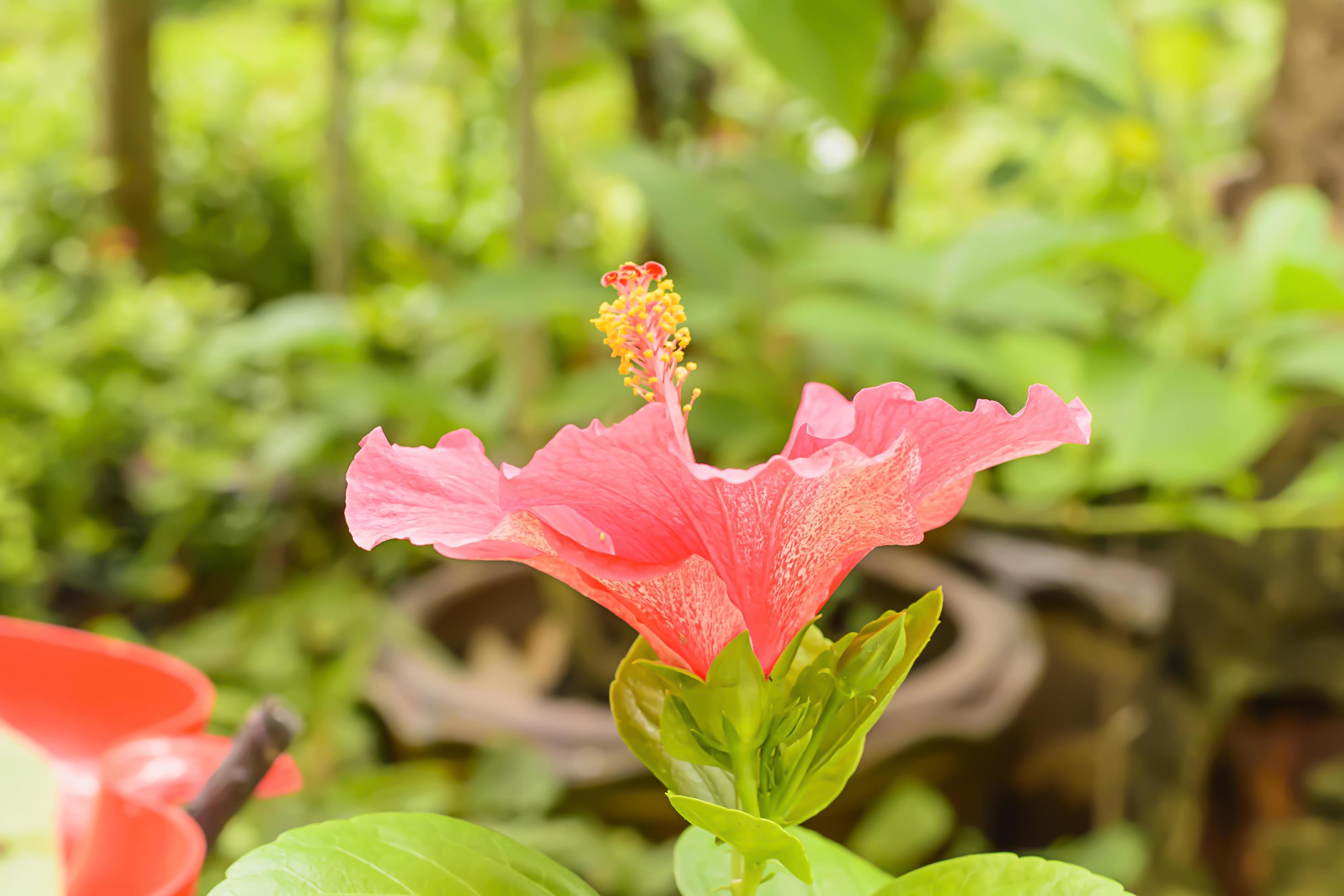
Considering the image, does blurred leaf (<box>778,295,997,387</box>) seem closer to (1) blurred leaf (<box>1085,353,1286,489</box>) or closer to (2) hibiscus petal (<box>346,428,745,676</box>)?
(1) blurred leaf (<box>1085,353,1286,489</box>)

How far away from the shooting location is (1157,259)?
37cm

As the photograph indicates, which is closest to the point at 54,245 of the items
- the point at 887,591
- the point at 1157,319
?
the point at 887,591

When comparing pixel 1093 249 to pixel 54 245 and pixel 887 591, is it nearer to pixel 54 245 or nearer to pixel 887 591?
pixel 887 591

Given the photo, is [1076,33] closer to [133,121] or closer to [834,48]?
[834,48]

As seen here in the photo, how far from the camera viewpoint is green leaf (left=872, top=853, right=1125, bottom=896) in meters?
0.12

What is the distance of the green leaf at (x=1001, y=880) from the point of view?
0.41ft

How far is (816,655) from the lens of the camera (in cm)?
14

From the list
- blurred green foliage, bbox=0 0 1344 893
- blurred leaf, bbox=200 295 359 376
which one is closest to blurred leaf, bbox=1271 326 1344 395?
blurred green foliage, bbox=0 0 1344 893

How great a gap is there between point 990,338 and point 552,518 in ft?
1.51

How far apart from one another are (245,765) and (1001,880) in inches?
4.2

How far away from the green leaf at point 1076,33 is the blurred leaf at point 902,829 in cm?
34

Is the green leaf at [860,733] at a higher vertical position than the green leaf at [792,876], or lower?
higher

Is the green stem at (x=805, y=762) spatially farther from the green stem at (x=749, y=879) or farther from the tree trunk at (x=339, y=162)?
the tree trunk at (x=339, y=162)

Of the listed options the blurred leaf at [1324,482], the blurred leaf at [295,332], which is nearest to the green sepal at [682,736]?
the blurred leaf at [1324,482]
